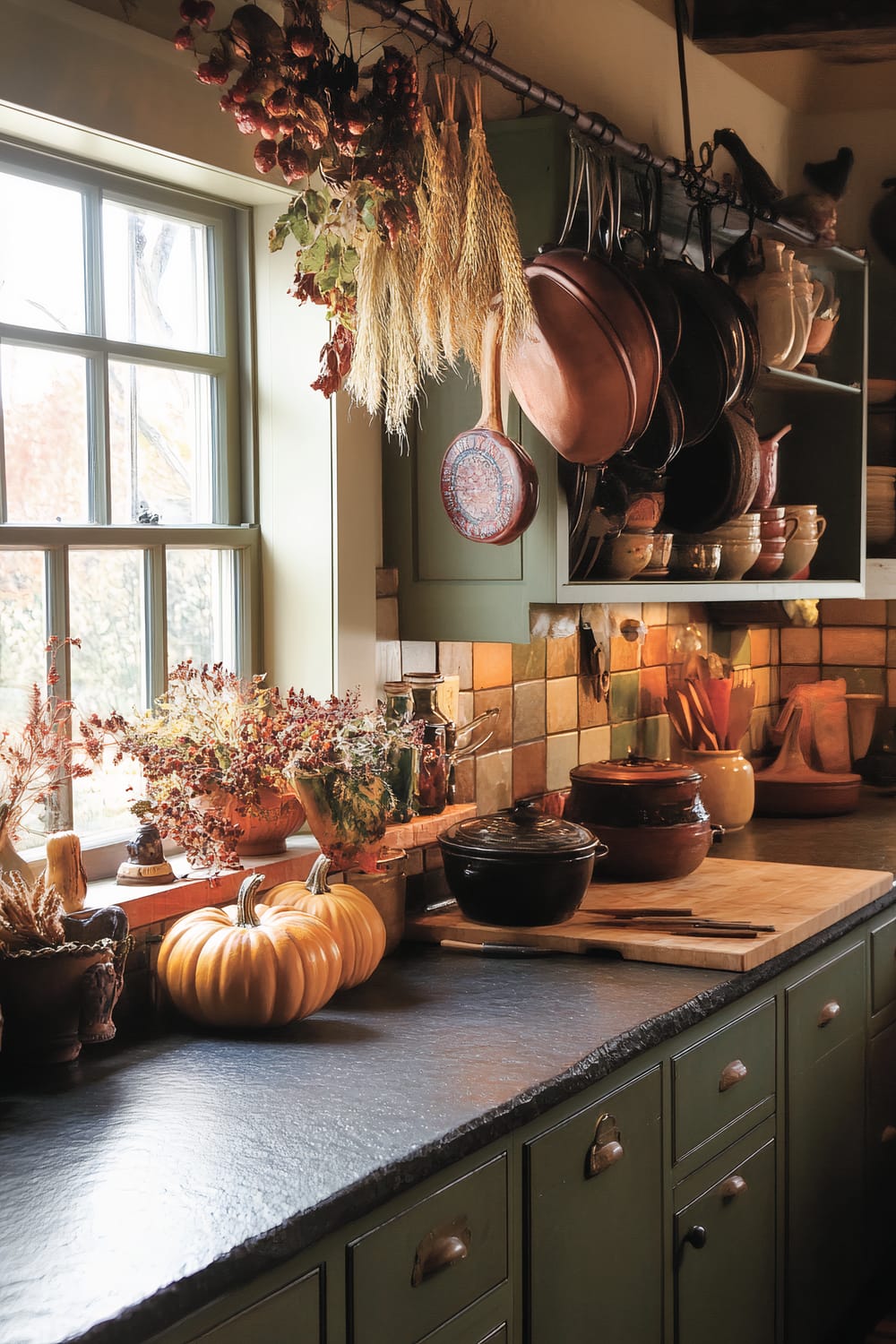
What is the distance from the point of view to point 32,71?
1.88 meters

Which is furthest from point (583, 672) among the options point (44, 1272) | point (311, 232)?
point (44, 1272)

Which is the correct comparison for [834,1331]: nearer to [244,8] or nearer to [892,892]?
[892,892]

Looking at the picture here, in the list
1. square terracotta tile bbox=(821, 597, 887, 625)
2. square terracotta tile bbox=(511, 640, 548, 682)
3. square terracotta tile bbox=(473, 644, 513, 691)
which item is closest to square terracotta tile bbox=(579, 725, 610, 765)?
square terracotta tile bbox=(511, 640, 548, 682)

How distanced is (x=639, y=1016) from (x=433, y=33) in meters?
1.48

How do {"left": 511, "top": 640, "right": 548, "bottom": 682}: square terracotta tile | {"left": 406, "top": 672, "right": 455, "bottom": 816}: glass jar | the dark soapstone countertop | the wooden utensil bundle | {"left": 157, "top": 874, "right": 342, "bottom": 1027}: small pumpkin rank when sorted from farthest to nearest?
the wooden utensil bundle
{"left": 511, "top": 640, "right": 548, "bottom": 682}: square terracotta tile
{"left": 406, "top": 672, "right": 455, "bottom": 816}: glass jar
{"left": 157, "top": 874, "right": 342, "bottom": 1027}: small pumpkin
the dark soapstone countertop

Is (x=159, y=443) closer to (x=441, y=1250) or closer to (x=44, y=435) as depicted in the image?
(x=44, y=435)

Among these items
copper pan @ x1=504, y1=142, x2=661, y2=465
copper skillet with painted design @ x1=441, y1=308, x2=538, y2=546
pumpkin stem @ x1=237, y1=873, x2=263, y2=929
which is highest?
copper pan @ x1=504, y1=142, x2=661, y2=465

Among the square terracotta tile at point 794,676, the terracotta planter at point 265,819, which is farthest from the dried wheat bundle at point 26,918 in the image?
the square terracotta tile at point 794,676

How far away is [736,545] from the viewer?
3.11m

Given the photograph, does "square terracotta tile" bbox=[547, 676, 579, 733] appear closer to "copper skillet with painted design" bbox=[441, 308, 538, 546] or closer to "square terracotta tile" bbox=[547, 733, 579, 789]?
"square terracotta tile" bbox=[547, 733, 579, 789]

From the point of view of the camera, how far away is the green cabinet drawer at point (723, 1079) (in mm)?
2117

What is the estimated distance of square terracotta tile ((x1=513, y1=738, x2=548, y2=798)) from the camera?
9.90ft

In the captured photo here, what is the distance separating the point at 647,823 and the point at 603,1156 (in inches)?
36.6

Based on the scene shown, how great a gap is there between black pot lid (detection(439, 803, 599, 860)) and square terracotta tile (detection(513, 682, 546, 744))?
1.71 feet
